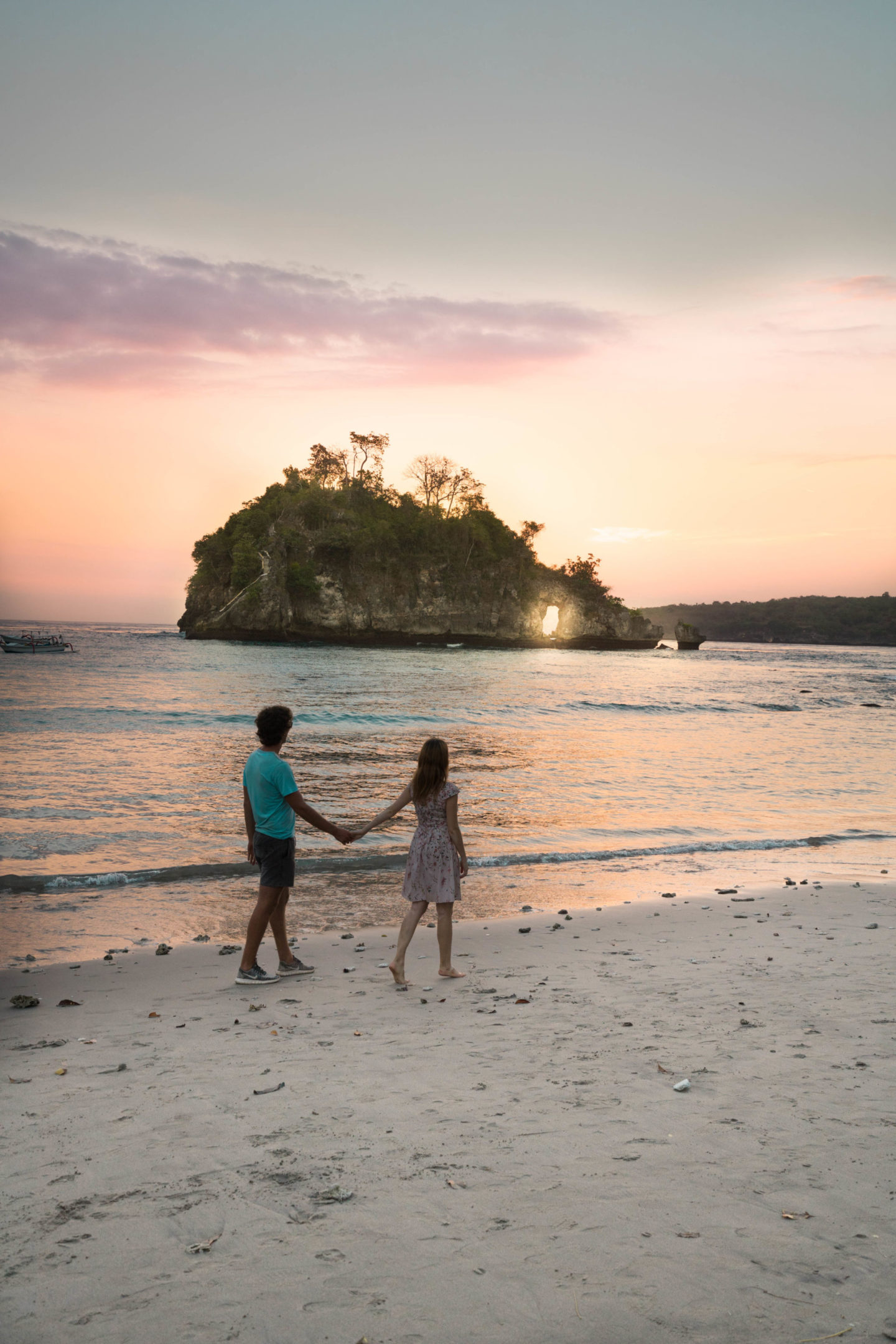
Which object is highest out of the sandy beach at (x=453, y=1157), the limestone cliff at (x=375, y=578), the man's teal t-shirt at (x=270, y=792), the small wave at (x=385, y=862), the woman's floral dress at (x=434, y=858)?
the limestone cliff at (x=375, y=578)

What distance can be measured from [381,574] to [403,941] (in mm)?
102615

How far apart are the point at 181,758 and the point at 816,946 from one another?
14374mm

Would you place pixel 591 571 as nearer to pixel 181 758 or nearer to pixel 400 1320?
pixel 181 758

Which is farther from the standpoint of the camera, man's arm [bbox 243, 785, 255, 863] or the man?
man's arm [bbox 243, 785, 255, 863]

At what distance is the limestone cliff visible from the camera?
96.7m

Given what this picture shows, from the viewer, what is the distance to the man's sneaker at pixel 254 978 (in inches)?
239

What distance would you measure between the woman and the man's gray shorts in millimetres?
605

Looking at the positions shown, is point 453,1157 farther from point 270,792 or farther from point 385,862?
point 385,862

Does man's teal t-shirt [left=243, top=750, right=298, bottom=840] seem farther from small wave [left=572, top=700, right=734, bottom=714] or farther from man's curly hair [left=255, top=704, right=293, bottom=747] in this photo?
small wave [left=572, top=700, right=734, bottom=714]

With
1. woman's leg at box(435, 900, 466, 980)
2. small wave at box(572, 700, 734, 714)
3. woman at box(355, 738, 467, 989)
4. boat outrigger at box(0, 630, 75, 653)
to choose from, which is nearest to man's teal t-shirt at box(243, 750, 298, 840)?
woman at box(355, 738, 467, 989)

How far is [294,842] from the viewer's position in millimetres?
6109

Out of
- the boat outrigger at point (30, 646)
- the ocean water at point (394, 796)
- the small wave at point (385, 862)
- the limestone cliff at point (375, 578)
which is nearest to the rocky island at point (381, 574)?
the limestone cliff at point (375, 578)

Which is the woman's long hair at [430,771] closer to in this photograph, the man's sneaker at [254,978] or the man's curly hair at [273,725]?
the man's curly hair at [273,725]

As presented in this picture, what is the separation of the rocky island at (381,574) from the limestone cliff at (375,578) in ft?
0.51
